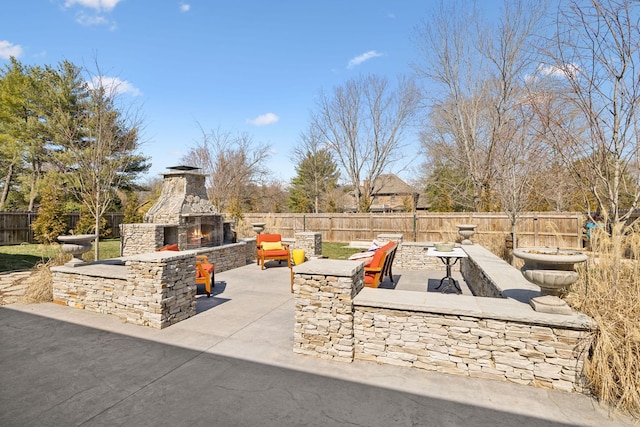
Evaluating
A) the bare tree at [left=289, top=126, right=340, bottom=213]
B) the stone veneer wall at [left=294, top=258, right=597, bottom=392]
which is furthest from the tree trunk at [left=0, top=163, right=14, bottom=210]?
the stone veneer wall at [left=294, top=258, right=597, bottom=392]

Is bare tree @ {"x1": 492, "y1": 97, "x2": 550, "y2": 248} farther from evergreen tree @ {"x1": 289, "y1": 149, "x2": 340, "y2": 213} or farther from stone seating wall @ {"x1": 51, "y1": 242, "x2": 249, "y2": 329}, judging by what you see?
evergreen tree @ {"x1": 289, "y1": 149, "x2": 340, "y2": 213}

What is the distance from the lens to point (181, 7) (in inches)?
323

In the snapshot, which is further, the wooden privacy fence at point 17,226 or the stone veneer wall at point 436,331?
the wooden privacy fence at point 17,226

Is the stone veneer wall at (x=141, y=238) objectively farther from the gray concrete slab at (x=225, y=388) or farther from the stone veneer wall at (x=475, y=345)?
the stone veneer wall at (x=475, y=345)

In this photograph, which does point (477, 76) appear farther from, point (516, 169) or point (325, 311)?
point (325, 311)

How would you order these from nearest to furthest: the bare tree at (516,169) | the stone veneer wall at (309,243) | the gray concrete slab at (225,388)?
the gray concrete slab at (225,388) < the bare tree at (516,169) < the stone veneer wall at (309,243)

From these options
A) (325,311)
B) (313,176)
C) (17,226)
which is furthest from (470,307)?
(313,176)

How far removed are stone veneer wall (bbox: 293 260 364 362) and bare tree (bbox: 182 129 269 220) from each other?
19.0 metres

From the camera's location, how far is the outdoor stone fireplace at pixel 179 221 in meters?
9.59

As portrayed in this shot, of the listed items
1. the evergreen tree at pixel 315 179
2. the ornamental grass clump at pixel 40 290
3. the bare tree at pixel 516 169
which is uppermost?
the evergreen tree at pixel 315 179

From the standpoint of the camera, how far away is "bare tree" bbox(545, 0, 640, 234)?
3404 mm

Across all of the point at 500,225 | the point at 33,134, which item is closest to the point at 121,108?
the point at 33,134

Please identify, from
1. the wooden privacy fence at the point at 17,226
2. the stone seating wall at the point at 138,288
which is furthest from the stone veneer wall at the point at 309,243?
the wooden privacy fence at the point at 17,226

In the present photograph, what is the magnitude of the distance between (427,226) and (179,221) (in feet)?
36.0
